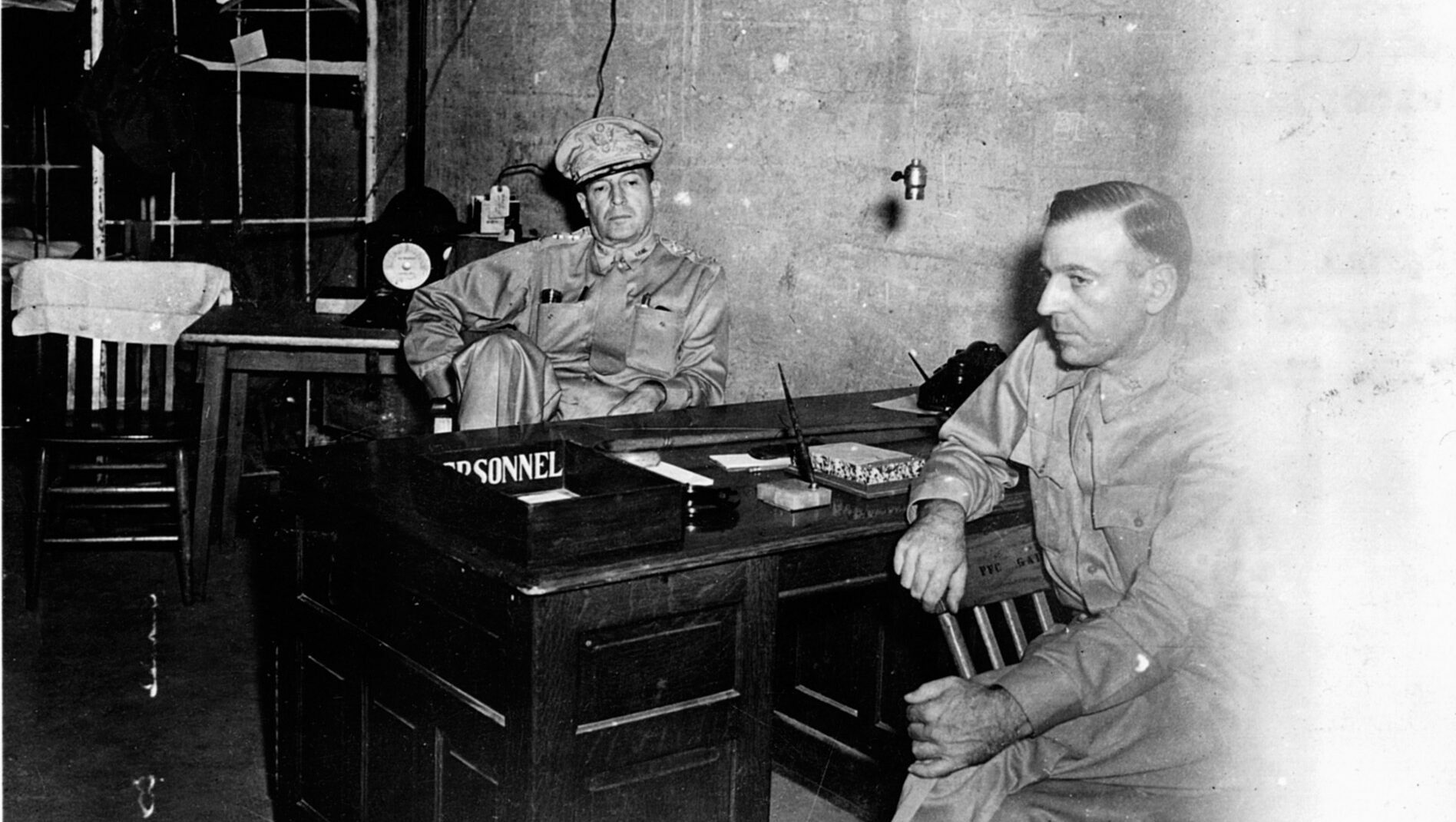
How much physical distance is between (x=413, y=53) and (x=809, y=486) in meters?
4.92

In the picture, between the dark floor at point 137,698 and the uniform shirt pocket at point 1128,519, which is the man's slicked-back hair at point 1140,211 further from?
the dark floor at point 137,698

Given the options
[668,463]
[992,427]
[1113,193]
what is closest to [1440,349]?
[1113,193]

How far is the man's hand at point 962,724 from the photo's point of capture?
77.8 inches

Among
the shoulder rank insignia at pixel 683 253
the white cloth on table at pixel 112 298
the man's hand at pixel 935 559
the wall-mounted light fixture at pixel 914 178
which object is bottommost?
the man's hand at pixel 935 559

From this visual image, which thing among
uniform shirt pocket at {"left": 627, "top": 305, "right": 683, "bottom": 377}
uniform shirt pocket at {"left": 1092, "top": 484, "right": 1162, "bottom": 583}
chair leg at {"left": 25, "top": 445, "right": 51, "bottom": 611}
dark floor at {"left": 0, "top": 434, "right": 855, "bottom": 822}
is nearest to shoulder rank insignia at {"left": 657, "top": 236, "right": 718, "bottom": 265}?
uniform shirt pocket at {"left": 627, "top": 305, "right": 683, "bottom": 377}

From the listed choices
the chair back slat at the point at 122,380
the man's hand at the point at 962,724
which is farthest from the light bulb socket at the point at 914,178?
the chair back slat at the point at 122,380

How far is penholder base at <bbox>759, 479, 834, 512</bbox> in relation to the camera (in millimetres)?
2637

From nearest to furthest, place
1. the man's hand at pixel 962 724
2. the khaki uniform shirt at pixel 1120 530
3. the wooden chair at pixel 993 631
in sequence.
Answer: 1. the man's hand at pixel 962 724
2. the khaki uniform shirt at pixel 1120 530
3. the wooden chair at pixel 993 631

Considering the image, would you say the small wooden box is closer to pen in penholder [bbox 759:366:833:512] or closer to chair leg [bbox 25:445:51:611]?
pen in penholder [bbox 759:366:833:512]

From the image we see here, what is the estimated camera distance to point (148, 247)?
619cm

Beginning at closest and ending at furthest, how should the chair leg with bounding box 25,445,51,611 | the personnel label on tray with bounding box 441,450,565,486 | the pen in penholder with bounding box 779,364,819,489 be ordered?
the personnel label on tray with bounding box 441,450,565,486, the pen in penholder with bounding box 779,364,819,489, the chair leg with bounding box 25,445,51,611

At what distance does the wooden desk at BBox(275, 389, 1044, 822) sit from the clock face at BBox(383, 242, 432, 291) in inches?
96.5

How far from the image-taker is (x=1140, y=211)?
2232mm

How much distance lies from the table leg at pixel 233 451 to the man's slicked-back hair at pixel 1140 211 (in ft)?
12.0
